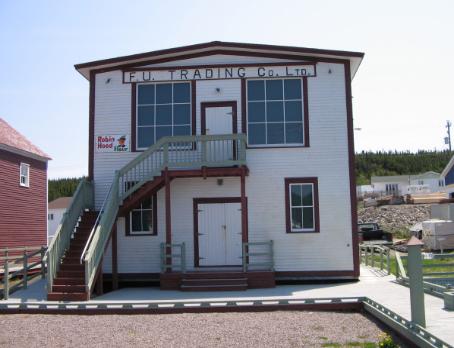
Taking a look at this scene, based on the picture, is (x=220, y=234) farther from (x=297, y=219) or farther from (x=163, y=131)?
(x=163, y=131)

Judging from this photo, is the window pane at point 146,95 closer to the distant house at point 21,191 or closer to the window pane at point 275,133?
the window pane at point 275,133

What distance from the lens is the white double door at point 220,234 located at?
17156 millimetres

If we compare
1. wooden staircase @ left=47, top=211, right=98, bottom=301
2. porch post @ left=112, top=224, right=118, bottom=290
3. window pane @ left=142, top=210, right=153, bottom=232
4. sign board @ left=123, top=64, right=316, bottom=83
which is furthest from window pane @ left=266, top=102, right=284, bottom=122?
wooden staircase @ left=47, top=211, right=98, bottom=301

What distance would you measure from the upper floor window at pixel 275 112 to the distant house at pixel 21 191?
1277cm

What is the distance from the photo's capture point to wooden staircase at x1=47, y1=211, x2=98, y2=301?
1386 cm

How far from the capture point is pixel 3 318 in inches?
485

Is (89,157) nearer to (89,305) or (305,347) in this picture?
(89,305)

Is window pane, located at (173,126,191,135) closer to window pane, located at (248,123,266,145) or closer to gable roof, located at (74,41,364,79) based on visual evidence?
window pane, located at (248,123,266,145)

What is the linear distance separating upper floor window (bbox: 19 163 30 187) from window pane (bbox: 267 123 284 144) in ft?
47.6

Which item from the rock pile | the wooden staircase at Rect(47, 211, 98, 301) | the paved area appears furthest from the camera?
the rock pile

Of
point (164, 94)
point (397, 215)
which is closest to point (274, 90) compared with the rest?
point (164, 94)

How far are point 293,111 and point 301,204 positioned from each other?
2876 mm

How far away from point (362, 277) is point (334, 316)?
6.01m

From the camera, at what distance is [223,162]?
16.0m
